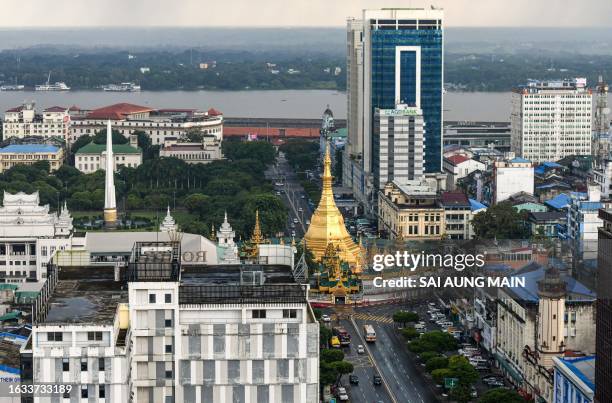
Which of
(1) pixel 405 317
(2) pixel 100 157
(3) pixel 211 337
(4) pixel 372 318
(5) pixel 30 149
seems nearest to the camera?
(3) pixel 211 337

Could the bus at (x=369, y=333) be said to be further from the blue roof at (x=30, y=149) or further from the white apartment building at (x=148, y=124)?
the white apartment building at (x=148, y=124)

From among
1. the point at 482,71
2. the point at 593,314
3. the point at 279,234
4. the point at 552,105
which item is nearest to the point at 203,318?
the point at 593,314

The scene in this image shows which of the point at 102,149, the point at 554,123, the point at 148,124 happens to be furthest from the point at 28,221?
the point at 148,124

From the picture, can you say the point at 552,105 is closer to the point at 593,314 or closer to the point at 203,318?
the point at 593,314

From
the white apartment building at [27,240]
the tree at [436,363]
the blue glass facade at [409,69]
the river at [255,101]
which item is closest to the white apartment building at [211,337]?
the tree at [436,363]

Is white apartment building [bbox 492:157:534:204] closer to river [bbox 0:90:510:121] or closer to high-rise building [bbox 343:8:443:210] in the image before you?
high-rise building [bbox 343:8:443:210]

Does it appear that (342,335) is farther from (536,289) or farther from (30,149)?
(30,149)
